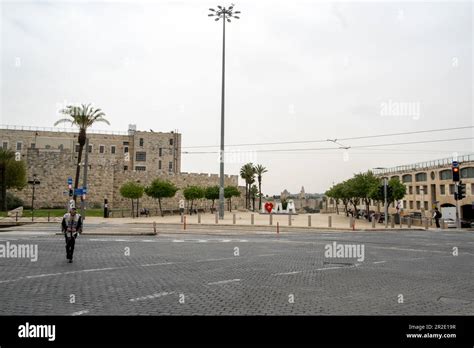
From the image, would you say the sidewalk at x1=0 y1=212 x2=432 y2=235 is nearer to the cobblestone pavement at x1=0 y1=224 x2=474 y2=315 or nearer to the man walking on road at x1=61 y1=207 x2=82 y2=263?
the man walking on road at x1=61 y1=207 x2=82 y2=263

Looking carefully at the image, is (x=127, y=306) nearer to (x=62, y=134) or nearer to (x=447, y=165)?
(x=447, y=165)

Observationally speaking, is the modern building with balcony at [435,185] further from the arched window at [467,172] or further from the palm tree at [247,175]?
the palm tree at [247,175]

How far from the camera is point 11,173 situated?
52.7 meters

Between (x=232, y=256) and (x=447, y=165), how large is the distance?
197 ft

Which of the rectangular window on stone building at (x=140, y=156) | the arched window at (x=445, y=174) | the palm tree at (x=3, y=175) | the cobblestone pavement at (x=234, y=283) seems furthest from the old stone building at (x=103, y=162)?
the cobblestone pavement at (x=234, y=283)

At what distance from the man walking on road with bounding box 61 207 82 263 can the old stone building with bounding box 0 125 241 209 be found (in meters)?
49.8

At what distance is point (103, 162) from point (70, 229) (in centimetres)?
5481

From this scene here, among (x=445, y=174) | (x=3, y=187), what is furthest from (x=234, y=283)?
(x=445, y=174)

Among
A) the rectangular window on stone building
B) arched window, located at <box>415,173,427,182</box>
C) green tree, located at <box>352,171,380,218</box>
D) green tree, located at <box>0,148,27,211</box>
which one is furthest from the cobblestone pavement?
the rectangular window on stone building

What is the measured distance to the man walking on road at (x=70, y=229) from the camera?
1241cm

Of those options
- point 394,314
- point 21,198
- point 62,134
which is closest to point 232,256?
point 394,314

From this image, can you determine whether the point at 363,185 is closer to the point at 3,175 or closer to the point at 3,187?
the point at 3,175

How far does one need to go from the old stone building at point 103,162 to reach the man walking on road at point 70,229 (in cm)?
4983

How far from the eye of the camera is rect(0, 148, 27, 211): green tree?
1945 inches
